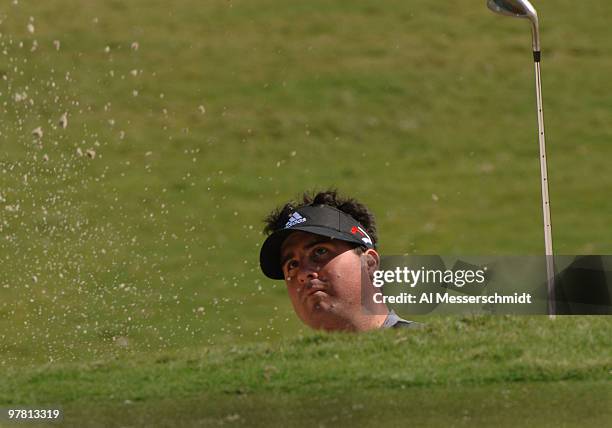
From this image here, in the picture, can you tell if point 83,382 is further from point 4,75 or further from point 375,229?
point 4,75

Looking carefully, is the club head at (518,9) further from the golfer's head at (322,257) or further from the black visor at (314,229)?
the black visor at (314,229)

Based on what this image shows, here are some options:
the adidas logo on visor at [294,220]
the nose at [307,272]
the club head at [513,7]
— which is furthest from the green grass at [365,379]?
the club head at [513,7]

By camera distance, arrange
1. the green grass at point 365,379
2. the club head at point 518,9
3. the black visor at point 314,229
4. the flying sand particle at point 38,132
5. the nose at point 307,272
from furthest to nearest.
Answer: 1. the flying sand particle at point 38,132
2. the club head at point 518,9
3. the black visor at point 314,229
4. the nose at point 307,272
5. the green grass at point 365,379

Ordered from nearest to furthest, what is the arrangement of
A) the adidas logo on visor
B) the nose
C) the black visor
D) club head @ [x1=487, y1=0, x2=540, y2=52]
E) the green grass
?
the green grass → the nose → the black visor → the adidas logo on visor → club head @ [x1=487, y1=0, x2=540, y2=52]

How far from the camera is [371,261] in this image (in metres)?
9.77

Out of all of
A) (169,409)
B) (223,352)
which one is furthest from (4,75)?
(169,409)

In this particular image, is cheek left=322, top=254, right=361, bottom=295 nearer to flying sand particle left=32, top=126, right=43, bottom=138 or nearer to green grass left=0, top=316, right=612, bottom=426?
green grass left=0, top=316, right=612, bottom=426

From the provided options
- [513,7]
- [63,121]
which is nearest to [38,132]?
[63,121]

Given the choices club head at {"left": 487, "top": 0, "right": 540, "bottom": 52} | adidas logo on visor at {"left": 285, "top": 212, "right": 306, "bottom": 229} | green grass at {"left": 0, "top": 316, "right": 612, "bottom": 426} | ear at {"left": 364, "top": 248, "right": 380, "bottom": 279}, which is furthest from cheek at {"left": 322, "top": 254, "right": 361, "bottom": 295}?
club head at {"left": 487, "top": 0, "right": 540, "bottom": 52}

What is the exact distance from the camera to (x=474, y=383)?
9.32 meters

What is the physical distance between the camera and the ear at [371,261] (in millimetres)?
A: 9734

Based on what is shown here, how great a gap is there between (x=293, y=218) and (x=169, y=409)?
1.86m

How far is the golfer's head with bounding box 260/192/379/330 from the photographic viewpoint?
31.3 feet

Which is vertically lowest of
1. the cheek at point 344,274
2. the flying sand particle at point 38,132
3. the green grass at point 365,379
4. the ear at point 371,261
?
the green grass at point 365,379
